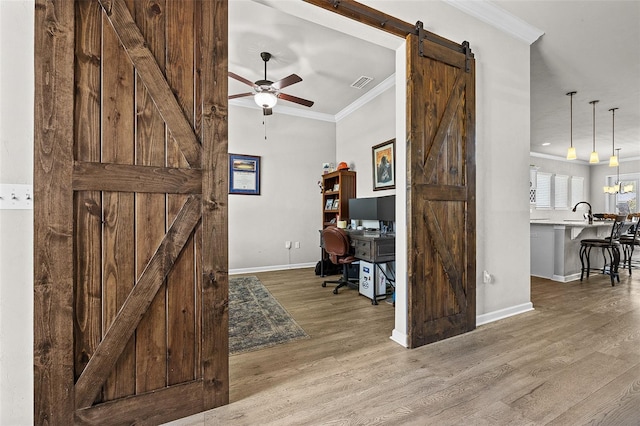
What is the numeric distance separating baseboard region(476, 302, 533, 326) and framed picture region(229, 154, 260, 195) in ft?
12.2

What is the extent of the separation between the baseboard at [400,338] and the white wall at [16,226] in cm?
213

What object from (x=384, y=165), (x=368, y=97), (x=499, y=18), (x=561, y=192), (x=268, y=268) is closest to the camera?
(x=499, y=18)

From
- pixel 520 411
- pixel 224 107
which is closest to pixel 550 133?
pixel 520 411

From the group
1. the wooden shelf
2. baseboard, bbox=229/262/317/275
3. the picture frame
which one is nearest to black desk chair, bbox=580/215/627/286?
the wooden shelf

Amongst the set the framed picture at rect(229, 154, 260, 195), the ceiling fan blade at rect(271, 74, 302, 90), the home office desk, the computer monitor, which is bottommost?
the home office desk

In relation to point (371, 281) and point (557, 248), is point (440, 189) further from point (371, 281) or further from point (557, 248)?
point (557, 248)

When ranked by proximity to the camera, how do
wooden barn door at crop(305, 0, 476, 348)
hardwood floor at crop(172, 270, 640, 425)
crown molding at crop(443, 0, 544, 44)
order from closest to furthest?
hardwood floor at crop(172, 270, 640, 425)
wooden barn door at crop(305, 0, 476, 348)
crown molding at crop(443, 0, 544, 44)

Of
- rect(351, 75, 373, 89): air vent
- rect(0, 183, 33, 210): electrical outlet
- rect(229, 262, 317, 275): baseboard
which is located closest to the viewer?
rect(0, 183, 33, 210): electrical outlet

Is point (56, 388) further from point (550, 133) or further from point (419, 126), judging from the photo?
point (550, 133)

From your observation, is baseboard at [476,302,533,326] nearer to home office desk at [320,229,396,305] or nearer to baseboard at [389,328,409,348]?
baseboard at [389,328,409,348]

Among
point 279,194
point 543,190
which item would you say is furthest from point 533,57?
point 543,190

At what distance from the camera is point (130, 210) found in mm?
1368

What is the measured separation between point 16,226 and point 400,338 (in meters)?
2.36

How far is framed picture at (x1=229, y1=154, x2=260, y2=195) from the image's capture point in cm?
480
